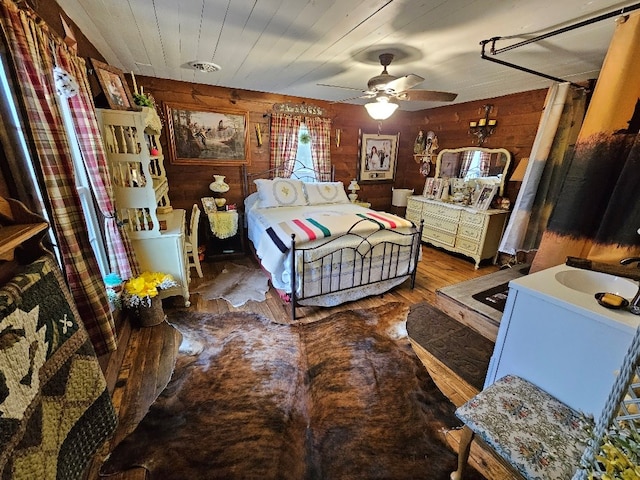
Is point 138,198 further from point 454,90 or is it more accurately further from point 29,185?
point 454,90

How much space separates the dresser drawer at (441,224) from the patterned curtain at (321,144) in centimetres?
169

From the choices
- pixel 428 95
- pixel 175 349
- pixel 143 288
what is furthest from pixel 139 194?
pixel 428 95

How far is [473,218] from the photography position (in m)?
3.50

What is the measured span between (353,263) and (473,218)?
1.93 m

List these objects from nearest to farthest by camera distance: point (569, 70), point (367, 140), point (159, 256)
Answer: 1. point (159, 256)
2. point (569, 70)
3. point (367, 140)

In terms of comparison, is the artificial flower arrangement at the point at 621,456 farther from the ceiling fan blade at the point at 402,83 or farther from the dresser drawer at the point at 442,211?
the dresser drawer at the point at 442,211

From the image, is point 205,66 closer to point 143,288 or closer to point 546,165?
point 143,288

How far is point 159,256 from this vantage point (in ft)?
→ 7.49

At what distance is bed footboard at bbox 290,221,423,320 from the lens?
2.40 metres

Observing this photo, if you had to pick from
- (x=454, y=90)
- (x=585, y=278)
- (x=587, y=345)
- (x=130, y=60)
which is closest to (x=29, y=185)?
(x=130, y=60)

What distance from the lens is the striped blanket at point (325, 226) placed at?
244 cm

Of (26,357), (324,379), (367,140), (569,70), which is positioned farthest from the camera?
(367,140)

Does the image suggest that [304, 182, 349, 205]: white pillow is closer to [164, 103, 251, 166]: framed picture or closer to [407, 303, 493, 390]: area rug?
[164, 103, 251, 166]: framed picture

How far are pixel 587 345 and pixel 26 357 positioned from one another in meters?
1.90
